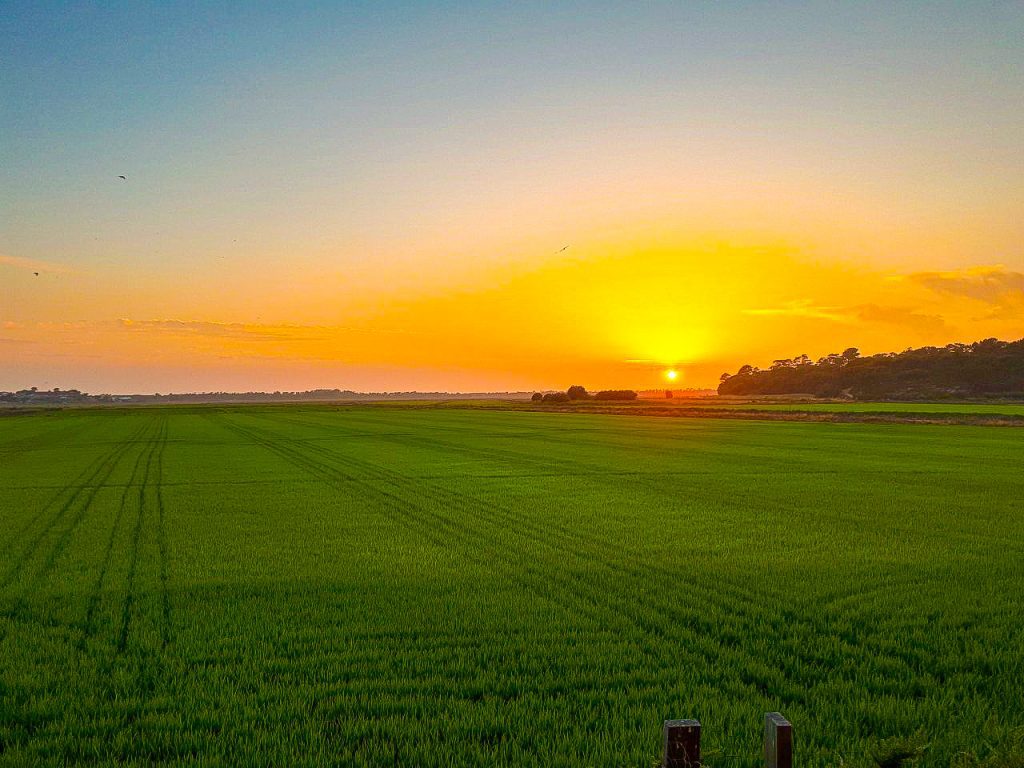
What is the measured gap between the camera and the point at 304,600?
38.7 feet

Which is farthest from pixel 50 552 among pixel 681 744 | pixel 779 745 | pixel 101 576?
pixel 779 745

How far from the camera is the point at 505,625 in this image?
10180 mm

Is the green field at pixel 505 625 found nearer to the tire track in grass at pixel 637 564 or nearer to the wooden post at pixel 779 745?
the tire track in grass at pixel 637 564

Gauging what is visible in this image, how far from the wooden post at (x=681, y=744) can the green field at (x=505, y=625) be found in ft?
7.22

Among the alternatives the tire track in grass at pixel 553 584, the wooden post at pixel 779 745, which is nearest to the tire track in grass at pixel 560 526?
the tire track in grass at pixel 553 584

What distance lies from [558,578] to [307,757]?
23.1ft

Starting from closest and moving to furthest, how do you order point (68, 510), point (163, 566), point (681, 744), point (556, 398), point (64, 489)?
point (681, 744) → point (163, 566) → point (68, 510) → point (64, 489) → point (556, 398)

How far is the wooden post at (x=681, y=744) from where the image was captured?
4.17 meters

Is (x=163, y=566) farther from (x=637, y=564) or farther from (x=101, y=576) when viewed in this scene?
(x=637, y=564)

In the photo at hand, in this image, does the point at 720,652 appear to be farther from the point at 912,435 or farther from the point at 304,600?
the point at 912,435

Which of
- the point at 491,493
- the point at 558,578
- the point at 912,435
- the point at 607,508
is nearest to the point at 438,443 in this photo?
the point at 491,493

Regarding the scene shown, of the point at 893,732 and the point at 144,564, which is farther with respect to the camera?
the point at 144,564

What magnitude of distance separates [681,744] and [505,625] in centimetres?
624

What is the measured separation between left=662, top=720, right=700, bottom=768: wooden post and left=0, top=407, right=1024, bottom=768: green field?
7.22 feet
